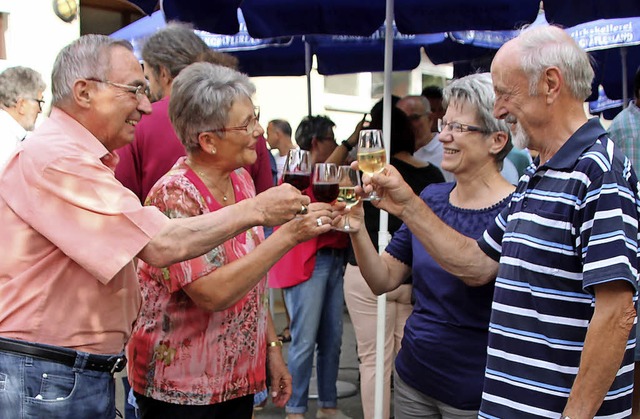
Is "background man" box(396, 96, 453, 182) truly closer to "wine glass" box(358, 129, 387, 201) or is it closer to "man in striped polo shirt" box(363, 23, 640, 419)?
"wine glass" box(358, 129, 387, 201)

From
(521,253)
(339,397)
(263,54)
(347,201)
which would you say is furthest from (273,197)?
(263,54)

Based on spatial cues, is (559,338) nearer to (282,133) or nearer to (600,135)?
(600,135)

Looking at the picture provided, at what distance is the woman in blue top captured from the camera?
2.72 m

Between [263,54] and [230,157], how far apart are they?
5295mm

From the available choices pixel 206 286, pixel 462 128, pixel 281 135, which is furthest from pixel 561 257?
pixel 281 135

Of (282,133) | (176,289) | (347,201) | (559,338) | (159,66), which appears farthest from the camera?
(282,133)

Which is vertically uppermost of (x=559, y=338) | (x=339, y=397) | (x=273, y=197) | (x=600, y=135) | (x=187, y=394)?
(x=600, y=135)

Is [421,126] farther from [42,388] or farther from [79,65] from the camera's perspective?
[42,388]

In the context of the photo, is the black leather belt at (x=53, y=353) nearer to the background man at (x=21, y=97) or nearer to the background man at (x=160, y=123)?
the background man at (x=160, y=123)

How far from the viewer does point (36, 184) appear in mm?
2045

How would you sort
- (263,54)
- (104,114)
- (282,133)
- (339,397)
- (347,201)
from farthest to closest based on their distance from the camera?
(282,133) < (263,54) < (339,397) < (347,201) < (104,114)

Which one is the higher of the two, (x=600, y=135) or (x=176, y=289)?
(x=600, y=135)

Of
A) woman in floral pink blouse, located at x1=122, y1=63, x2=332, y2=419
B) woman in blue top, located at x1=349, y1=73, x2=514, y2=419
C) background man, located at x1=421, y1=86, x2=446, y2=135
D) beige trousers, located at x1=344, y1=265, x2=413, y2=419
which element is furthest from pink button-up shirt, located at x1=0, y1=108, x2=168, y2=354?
background man, located at x1=421, y1=86, x2=446, y2=135

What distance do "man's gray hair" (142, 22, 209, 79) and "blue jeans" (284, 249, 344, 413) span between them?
196cm
